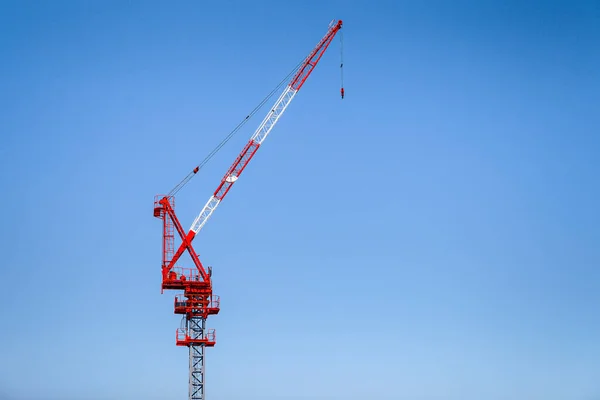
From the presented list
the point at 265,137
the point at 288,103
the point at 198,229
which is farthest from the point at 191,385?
the point at 288,103

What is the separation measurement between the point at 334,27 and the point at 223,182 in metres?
35.8

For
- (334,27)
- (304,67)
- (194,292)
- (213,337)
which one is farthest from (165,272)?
(334,27)

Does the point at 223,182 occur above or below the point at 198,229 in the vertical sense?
above

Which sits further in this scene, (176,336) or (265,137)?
(265,137)

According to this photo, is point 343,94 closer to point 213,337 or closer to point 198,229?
point 198,229

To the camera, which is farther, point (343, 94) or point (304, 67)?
point (304, 67)

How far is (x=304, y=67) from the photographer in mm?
121875

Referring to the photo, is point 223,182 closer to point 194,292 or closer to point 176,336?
point 194,292

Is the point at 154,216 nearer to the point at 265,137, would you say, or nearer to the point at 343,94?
the point at 265,137

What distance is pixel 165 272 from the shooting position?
111812mm

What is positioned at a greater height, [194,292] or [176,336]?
[194,292]

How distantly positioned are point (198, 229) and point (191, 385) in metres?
27.4

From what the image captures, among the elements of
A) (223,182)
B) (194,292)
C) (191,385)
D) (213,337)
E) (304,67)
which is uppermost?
(304,67)

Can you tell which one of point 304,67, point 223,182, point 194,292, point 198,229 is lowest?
point 194,292
